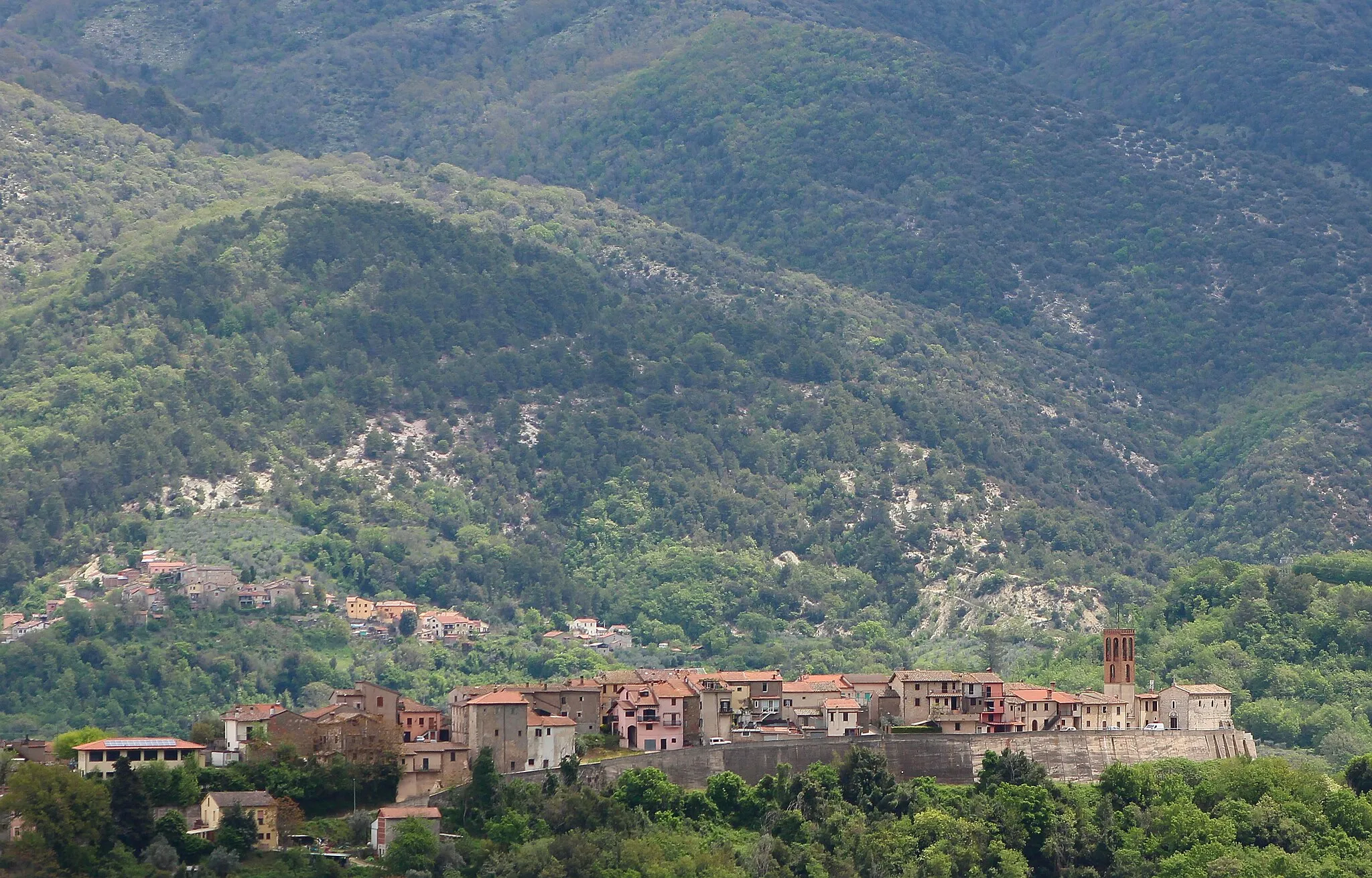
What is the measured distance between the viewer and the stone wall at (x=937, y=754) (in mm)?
125125

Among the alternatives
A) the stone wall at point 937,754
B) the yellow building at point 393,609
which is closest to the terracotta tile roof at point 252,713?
the stone wall at point 937,754

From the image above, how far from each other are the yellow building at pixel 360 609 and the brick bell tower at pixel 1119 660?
209 ft

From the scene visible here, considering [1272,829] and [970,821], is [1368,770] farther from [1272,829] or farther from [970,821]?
[970,821]

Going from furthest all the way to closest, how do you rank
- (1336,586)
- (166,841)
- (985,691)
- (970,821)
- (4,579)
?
1. (4,579)
2. (1336,586)
3. (985,691)
4. (970,821)
5. (166,841)

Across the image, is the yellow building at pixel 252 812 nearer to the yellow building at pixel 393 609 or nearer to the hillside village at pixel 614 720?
the hillside village at pixel 614 720

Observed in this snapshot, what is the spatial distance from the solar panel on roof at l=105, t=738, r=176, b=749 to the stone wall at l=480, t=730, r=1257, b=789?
539 inches

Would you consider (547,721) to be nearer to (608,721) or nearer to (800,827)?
(608,721)

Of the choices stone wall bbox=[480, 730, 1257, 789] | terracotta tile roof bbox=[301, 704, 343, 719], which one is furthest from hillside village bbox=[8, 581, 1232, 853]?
stone wall bbox=[480, 730, 1257, 789]

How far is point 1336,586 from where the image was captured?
18225 cm

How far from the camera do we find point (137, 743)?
122812 mm

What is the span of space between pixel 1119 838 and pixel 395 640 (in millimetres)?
71217

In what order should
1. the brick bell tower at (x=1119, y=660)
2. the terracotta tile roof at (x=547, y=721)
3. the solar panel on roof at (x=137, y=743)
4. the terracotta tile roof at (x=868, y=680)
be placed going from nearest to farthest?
the solar panel on roof at (x=137, y=743) < the terracotta tile roof at (x=547, y=721) < the terracotta tile roof at (x=868, y=680) < the brick bell tower at (x=1119, y=660)

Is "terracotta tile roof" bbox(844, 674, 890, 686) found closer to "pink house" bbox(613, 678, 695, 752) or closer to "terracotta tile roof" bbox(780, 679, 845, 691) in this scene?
"terracotta tile roof" bbox(780, 679, 845, 691)

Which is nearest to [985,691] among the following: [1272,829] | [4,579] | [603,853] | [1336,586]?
[1272,829]
